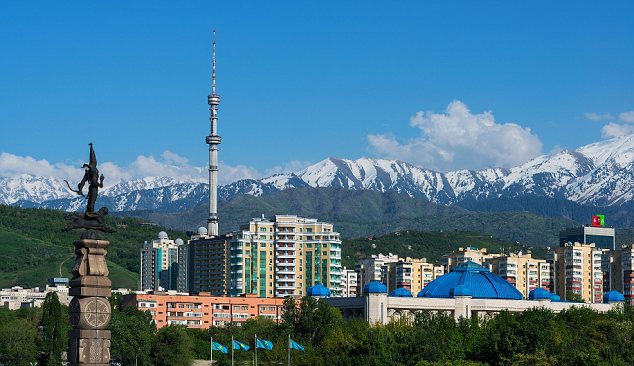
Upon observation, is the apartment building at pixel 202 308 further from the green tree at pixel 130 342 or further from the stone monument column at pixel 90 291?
the stone monument column at pixel 90 291

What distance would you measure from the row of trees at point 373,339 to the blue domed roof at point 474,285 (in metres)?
13.4

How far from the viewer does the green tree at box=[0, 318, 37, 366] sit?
129500mm

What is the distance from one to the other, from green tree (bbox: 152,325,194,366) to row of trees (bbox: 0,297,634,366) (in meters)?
0.09

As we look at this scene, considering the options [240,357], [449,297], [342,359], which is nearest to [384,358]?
[342,359]

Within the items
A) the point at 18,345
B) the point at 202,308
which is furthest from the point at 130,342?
the point at 202,308

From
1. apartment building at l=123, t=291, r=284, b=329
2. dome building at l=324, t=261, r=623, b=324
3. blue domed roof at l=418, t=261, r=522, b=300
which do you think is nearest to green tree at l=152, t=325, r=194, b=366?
dome building at l=324, t=261, r=623, b=324

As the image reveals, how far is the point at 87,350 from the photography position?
34.2 m

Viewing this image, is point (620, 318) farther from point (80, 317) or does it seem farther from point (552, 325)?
point (80, 317)

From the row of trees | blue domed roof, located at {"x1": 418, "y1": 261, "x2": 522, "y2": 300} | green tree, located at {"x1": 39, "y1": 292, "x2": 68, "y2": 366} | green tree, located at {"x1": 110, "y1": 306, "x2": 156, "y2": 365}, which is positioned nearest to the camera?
the row of trees

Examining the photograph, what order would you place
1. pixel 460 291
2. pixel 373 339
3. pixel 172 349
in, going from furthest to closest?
pixel 460 291 < pixel 172 349 < pixel 373 339

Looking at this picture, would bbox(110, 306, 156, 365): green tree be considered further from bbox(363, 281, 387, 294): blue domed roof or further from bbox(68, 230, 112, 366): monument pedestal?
bbox(68, 230, 112, 366): monument pedestal

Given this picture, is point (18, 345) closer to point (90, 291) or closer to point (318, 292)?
point (318, 292)

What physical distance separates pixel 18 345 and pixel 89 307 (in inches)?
3924

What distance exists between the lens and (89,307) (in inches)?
1362
